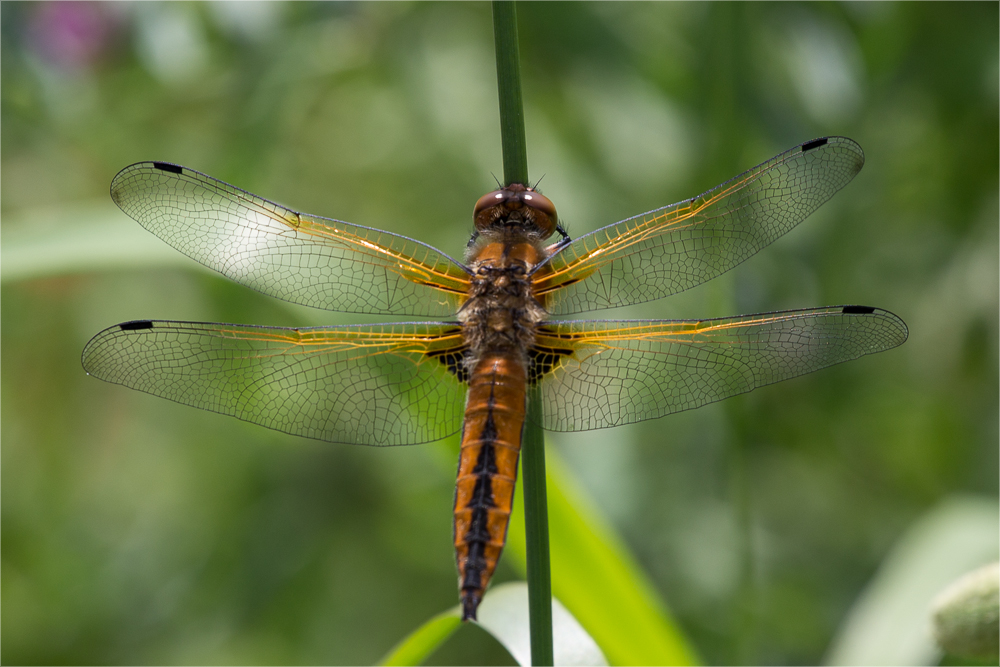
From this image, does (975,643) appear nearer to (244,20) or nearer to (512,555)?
(512,555)

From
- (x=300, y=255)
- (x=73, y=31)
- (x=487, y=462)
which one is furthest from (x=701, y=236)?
(x=73, y=31)

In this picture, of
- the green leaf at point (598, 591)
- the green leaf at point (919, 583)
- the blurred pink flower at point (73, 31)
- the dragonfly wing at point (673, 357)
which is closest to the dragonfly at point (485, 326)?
the dragonfly wing at point (673, 357)

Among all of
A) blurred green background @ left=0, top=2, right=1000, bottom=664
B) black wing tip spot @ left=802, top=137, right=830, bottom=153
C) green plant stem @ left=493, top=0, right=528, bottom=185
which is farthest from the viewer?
blurred green background @ left=0, top=2, right=1000, bottom=664

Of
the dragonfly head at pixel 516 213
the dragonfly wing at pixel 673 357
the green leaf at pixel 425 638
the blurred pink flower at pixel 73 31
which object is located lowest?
the green leaf at pixel 425 638

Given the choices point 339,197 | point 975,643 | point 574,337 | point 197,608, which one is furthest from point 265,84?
point 975,643

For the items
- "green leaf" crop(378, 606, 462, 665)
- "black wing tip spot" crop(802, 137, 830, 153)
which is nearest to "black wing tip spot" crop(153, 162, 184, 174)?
"green leaf" crop(378, 606, 462, 665)

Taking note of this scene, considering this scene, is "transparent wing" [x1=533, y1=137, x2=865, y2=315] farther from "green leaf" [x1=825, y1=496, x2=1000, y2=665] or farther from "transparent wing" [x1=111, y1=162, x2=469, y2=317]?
"green leaf" [x1=825, y1=496, x2=1000, y2=665]

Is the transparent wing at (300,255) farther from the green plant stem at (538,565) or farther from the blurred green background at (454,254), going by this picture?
the green plant stem at (538,565)
